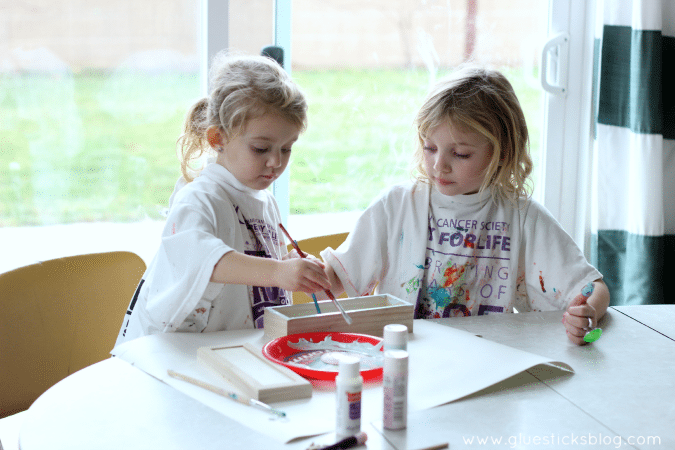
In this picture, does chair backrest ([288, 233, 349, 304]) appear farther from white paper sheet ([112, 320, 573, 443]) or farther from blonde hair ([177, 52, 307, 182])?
white paper sheet ([112, 320, 573, 443])

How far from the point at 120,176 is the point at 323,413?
1765mm

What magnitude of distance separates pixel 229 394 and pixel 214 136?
725 mm

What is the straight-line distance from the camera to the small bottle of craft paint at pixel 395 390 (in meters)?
0.85

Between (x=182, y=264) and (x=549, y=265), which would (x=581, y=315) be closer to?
(x=549, y=265)

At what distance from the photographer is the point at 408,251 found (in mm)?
1626

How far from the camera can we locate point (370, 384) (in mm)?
1021

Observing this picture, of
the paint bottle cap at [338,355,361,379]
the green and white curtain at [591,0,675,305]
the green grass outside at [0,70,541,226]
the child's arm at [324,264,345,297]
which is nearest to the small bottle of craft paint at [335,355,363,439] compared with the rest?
the paint bottle cap at [338,355,361,379]

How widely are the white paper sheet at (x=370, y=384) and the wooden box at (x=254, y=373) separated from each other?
13 mm

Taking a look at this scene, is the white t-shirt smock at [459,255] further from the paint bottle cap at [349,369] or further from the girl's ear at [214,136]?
the paint bottle cap at [349,369]

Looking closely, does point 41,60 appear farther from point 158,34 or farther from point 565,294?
point 565,294

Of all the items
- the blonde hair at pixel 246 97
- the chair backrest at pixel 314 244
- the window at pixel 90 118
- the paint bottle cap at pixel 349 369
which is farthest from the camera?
the window at pixel 90 118

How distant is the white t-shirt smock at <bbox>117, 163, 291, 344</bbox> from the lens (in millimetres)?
1274

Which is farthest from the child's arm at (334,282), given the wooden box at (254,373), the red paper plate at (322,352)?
the wooden box at (254,373)

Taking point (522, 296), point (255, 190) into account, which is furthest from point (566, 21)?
point (255, 190)
